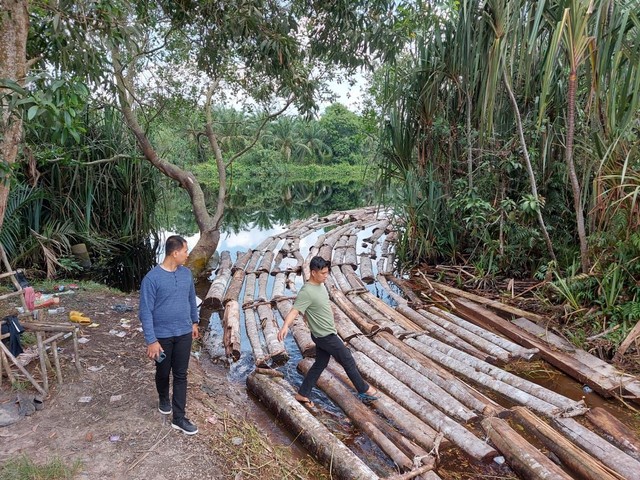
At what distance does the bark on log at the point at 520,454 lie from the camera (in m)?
2.82

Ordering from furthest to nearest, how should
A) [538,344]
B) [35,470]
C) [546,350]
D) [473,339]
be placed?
[473,339] → [538,344] → [546,350] → [35,470]

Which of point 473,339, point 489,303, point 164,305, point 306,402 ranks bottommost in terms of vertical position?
point 306,402

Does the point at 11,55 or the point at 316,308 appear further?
the point at 316,308

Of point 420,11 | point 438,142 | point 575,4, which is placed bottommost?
point 438,142

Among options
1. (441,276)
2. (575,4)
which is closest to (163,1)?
(575,4)

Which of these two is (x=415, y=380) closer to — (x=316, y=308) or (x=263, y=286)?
(x=316, y=308)

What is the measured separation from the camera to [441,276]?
291 inches

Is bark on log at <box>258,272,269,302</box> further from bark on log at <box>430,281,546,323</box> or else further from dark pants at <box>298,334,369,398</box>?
dark pants at <box>298,334,369,398</box>

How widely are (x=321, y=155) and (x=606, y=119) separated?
29349 millimetres

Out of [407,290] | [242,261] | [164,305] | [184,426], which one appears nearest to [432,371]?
[184,426]

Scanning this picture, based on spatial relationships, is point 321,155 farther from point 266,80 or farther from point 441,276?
point 441,276

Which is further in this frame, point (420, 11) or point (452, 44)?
point (452, 44)

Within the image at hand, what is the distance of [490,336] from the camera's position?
5.07 m

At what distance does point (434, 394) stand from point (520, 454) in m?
0.91
